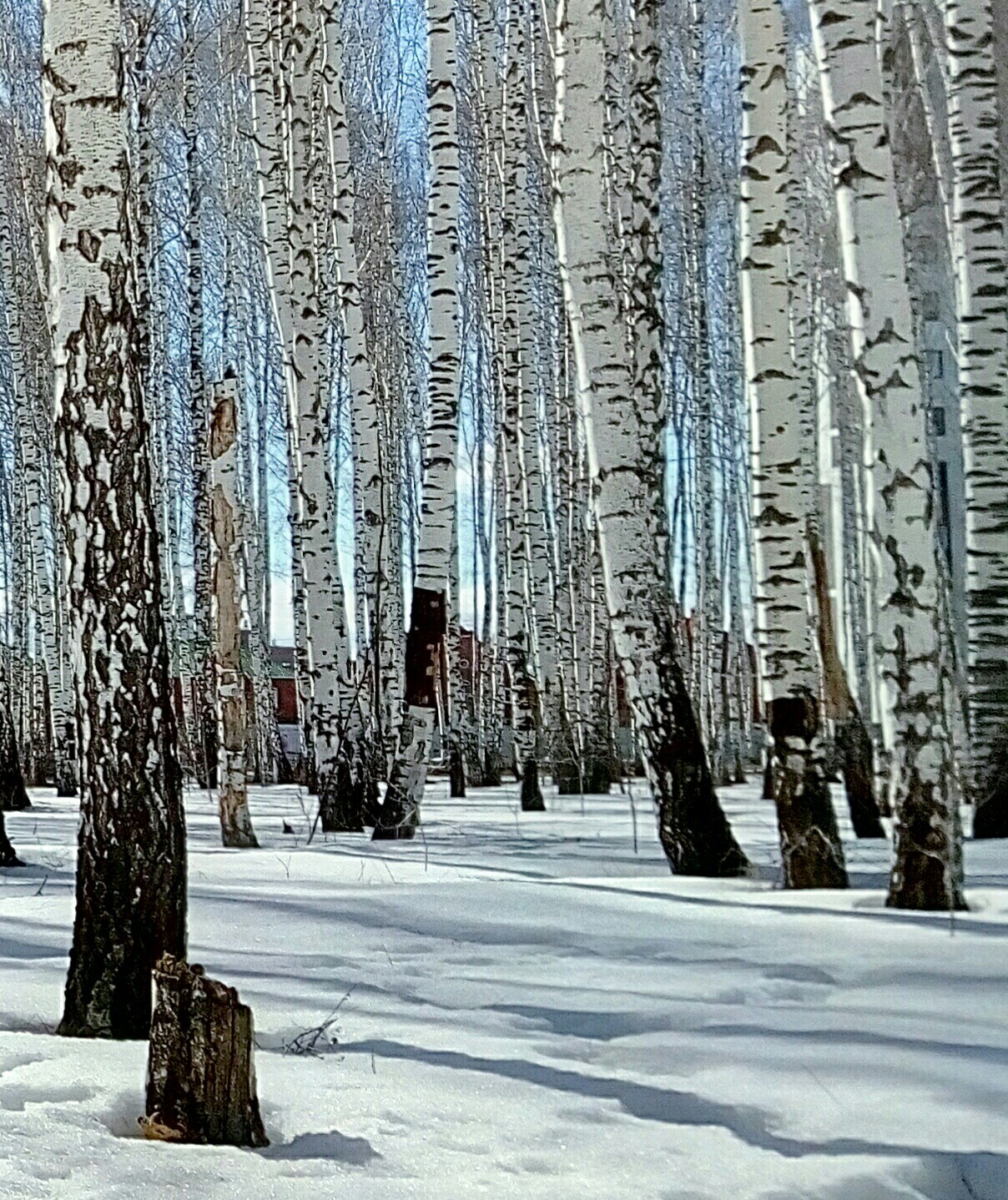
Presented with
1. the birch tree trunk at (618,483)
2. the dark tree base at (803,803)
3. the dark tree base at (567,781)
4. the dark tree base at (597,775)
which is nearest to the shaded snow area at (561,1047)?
the dark tree base at (803,803)

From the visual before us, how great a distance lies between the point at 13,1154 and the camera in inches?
105

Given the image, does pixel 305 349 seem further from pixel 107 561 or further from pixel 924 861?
pixel 924 861

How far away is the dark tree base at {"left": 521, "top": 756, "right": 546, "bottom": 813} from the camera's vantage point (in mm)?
11905

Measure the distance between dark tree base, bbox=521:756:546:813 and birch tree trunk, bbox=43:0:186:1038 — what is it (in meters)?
7.96

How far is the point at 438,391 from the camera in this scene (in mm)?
8781

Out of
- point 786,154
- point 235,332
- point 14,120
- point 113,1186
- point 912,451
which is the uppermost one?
point 14,120

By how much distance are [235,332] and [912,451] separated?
1633 centimetres

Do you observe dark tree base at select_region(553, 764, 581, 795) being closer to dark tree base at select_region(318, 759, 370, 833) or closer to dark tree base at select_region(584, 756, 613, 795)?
dark tree base at select_region(584, 756, 613, 795)

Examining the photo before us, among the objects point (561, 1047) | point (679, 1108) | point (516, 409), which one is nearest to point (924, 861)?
point (561, 1047)

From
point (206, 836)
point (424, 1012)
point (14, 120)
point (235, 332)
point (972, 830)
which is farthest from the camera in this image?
point (235, 332)

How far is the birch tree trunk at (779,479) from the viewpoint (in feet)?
19.3

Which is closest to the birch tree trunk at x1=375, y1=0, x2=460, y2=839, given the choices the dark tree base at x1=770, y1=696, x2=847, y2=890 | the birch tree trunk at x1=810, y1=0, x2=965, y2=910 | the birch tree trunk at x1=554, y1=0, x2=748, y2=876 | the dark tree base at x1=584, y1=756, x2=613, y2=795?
the birch tree trunk at x1=554, y1=0, x2=748, y2=876

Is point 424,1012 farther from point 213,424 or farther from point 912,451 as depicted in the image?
point 213,424

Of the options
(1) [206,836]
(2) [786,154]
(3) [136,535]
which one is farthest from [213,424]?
(3) [136,535]
